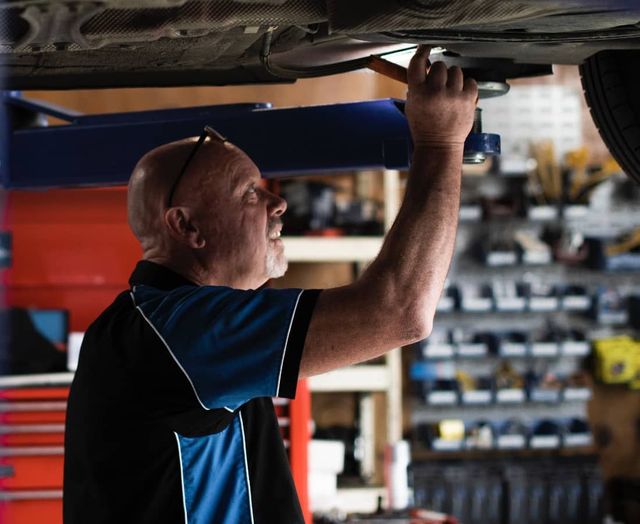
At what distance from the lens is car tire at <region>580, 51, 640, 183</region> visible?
1614 millimetres

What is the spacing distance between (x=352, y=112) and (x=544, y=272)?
14.6ft

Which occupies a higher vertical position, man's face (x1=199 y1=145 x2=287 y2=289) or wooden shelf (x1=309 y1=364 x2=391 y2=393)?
man's face (x1=199 y1=145 x2=287 y2=289)

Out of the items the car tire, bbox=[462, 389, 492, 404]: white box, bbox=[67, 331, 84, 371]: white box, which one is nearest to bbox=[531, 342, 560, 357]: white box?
bbox=[462, 389, 492, 404]: white box

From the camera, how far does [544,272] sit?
6.05m

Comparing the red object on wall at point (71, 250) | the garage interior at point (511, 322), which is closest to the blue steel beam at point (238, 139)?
the red object on wall at point (71, 250)

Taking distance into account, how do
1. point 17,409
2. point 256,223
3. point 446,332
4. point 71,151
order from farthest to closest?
point 446,332 → point 17,409 → point 71,151 → point 256,223

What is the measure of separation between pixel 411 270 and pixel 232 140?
689 millimetres

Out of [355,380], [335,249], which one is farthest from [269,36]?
[355,380]

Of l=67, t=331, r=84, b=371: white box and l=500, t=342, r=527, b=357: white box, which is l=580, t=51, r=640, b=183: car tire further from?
l=500, t=342, r=527, b=357: white box

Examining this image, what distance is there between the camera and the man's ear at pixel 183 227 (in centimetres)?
151

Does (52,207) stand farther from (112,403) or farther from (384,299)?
(384,299)

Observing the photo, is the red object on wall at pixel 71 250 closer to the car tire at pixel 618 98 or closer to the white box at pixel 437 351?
the car tire at pixel 618 98

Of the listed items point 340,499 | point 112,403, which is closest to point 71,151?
point 112,403

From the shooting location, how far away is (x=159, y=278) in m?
1.51
